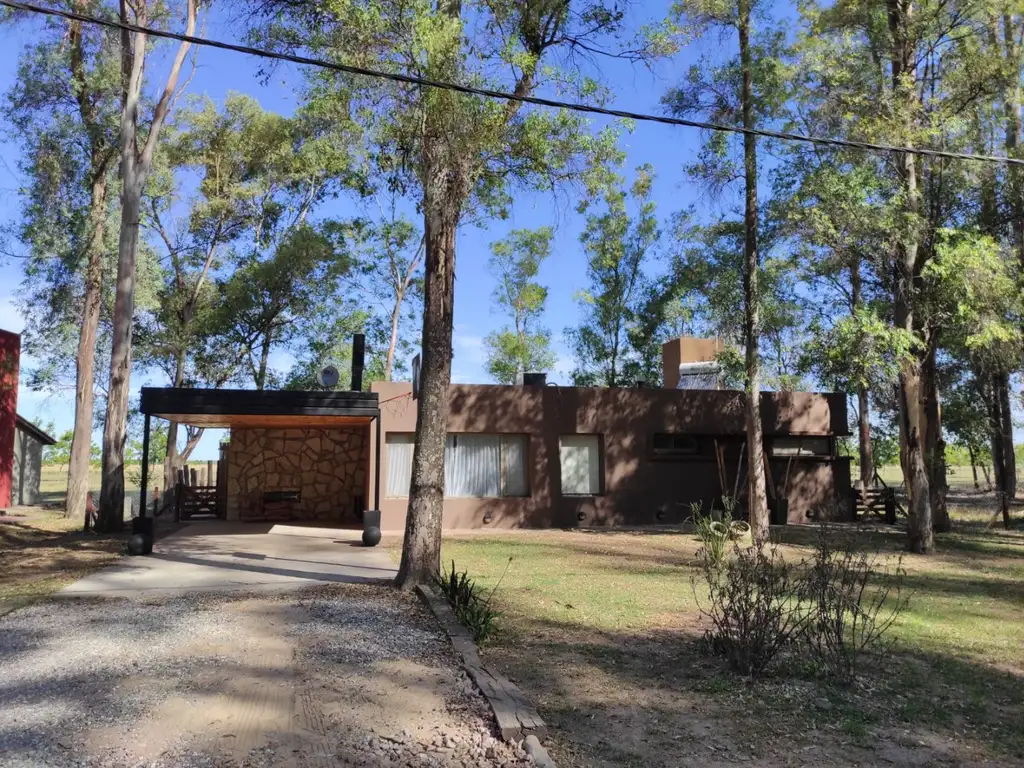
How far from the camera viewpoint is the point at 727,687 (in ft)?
16.4

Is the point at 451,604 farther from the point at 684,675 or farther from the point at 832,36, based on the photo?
the point at 832,36

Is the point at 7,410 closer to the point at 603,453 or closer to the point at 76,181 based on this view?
the point at 76,181

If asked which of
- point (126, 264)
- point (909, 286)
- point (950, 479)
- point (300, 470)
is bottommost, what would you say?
point (950, 479)

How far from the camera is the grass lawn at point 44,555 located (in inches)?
328

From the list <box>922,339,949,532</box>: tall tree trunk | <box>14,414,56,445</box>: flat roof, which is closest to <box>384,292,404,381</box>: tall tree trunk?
<box>14,414,56,445</box>: flat roof

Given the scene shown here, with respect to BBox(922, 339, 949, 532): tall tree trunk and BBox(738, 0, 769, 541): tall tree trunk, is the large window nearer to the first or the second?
BBox(738, 0, 769, 541): tall tree trunk

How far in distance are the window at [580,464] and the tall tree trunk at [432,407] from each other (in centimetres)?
946

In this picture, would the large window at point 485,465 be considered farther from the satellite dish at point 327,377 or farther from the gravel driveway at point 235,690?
the gravel driveway at point 235,690

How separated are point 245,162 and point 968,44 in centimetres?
2054

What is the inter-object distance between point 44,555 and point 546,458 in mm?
9950

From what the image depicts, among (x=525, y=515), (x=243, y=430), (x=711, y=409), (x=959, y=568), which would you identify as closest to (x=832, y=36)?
(x=711, y=409)

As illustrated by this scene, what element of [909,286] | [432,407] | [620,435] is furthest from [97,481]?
[909,286]

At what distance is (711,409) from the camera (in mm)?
18750

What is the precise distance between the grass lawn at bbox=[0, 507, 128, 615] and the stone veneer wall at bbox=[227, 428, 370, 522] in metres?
3.44
